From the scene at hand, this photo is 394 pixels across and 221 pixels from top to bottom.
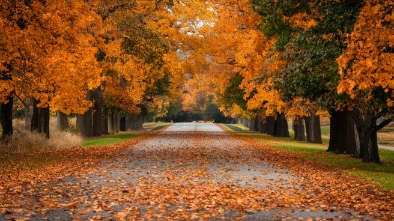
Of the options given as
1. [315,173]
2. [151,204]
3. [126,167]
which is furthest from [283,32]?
[151,204]

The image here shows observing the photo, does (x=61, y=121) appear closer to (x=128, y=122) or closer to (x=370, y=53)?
(x=128, y=122)

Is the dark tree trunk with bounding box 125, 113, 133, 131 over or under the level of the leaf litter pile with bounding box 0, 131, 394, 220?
over

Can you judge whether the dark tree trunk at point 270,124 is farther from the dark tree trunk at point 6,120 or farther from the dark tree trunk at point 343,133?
the dark tree trunk at point 6,120

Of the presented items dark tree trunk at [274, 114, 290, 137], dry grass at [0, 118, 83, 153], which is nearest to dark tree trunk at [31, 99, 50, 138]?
dry grass at [0, 118, 83, 153]

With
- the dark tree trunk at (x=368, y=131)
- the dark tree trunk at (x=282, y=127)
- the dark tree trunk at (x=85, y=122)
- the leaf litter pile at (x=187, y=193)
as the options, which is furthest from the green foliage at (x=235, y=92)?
the leaf litter pile at (x=187, y=193)

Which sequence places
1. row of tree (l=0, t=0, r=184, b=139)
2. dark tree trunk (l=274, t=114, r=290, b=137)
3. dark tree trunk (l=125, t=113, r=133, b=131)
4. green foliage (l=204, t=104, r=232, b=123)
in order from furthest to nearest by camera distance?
green foliage (l=204, t=104, r=232, b=123), dark tree trunk (l=125, t=113, r=133, b=131), dark tree trunk (l=274, t=114, r=290, b=137), row of tree (l=0, t=0, r=184, b=139)

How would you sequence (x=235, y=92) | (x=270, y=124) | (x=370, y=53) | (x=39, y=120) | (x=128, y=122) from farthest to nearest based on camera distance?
(x=128, y=122) → (x=270, y=124) → (x=235, y=92) → (x=39, y=120) → (x=370, y=53)

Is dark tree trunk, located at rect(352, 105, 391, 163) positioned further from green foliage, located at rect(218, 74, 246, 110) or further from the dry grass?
green foliage, located at rect(218, 74, 246, 110)

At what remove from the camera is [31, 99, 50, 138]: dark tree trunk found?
28297 millimetres

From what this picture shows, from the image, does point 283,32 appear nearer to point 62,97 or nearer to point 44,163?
point 44,163

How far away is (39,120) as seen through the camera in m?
28.7

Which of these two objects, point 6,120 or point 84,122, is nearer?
Answer: point 6,120

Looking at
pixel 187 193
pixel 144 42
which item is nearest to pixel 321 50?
pixel 187 193

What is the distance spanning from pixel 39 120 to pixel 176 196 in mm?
18269
